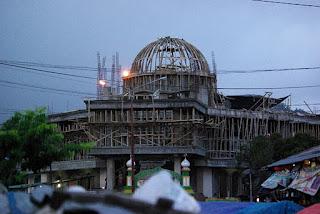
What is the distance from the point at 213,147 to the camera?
213 feet

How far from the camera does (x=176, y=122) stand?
58156mm

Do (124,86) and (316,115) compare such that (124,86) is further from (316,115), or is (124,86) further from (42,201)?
(42,201)

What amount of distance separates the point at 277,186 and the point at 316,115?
4914 centimetres

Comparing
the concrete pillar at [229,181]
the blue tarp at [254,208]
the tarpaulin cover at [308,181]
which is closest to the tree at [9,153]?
the tarpaulin cover at [308,181]

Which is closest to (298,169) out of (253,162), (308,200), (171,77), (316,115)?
(308,200)

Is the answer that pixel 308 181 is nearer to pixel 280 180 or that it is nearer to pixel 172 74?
pixel 280 180

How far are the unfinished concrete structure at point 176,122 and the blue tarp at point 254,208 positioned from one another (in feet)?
129

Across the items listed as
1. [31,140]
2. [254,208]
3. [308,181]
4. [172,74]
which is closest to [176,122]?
[172,74]

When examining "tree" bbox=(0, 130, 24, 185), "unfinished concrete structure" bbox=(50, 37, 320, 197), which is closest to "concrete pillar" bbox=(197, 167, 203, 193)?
"unfinished concrete structure" bbox=(50, 37, 320, 197)

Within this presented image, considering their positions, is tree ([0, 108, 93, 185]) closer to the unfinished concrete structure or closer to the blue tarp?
the blue tarp

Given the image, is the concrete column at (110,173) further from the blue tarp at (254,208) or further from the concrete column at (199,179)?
the blue tarp at (254,208)

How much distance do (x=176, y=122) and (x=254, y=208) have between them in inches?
1753

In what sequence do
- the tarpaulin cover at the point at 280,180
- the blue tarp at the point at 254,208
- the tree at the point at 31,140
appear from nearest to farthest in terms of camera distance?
the blue tarp at the point at 254,208
the tarpaulin cover at the point at 280,180
the tree at the point at 31,140

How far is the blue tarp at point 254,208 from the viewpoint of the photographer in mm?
13606
